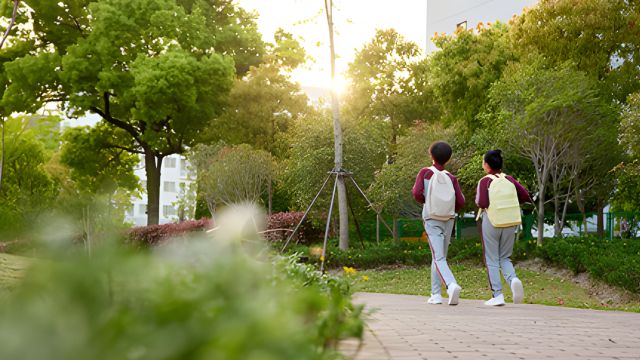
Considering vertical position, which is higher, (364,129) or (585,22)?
(585,22)

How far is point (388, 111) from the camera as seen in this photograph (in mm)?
36469

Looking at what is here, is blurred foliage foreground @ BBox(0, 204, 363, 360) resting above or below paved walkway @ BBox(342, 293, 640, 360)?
above

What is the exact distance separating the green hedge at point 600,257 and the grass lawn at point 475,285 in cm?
42

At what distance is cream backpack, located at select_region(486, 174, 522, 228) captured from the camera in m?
9.80

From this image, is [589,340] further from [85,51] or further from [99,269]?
[85,51]

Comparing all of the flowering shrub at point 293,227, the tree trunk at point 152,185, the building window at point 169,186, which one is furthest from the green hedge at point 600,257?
the building window at point 169,186

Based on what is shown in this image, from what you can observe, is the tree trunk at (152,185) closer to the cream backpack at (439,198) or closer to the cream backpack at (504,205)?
the cream backpack at (439,198)

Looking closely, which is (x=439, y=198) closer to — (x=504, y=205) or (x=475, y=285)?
(x=504, y=205)

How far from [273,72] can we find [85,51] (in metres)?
7.49

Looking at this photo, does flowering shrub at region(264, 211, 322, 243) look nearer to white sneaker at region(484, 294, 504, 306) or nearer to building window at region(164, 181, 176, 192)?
white sneaker at region(484, 294, 504, 306)

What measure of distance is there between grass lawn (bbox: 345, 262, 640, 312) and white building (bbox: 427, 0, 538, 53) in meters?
25.5

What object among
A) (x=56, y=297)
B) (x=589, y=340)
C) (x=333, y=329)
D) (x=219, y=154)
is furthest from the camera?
(x=219, y=154)

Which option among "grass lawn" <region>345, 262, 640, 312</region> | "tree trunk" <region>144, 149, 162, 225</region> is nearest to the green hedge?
"grass lawn" <region>345, 262, 640, 312</region>

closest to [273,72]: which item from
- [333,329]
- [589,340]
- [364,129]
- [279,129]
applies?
[279,129]
